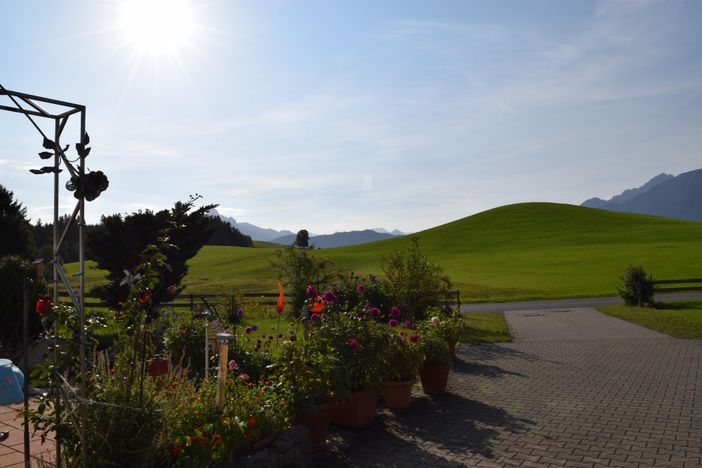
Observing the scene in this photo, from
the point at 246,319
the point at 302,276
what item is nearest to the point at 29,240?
the point at 246,319

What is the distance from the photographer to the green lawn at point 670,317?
1564 centimetres

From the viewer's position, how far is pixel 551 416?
23.9 feet

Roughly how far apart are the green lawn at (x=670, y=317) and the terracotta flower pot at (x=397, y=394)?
1124 centimetres

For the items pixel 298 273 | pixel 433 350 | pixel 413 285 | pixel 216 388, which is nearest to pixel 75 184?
pixel 216 388

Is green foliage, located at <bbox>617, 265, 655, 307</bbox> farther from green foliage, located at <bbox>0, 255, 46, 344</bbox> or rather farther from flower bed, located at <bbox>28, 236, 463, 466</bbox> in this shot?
green foliage, located at <bbox>0, 255, 46, 344</bbox>

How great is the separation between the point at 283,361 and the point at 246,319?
14.4 metres

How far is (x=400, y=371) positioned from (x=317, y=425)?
7.09 ft

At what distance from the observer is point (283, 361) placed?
608cm

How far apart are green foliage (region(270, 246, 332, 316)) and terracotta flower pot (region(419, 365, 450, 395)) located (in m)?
9.15

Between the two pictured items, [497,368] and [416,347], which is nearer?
[416,347]

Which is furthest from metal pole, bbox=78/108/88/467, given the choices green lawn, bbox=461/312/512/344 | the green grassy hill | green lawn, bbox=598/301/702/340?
the green grassy hill

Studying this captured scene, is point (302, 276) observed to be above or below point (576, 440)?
above

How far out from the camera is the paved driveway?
5.77m

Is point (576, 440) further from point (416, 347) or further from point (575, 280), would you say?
point (575, 280)
